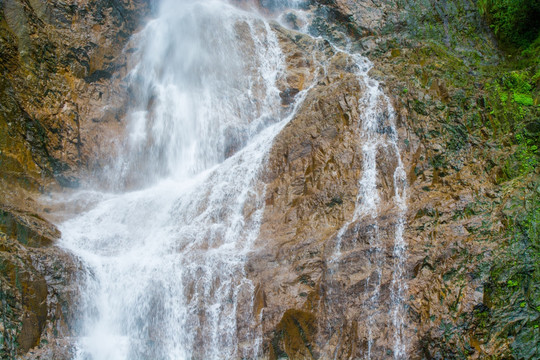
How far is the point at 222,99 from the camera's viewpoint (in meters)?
16.8

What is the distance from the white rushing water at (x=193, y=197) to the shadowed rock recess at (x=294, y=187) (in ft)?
0.22

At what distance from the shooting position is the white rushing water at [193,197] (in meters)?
10.4

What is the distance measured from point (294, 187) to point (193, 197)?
12.3 feet

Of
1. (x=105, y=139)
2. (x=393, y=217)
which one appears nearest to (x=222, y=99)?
(x=105, y=139)

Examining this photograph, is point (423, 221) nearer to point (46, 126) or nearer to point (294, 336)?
point (294, 336)

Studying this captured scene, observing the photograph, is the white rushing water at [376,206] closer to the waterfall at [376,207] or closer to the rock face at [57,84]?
the waterfall at [376,207]

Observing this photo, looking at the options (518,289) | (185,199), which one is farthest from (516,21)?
(185,199)

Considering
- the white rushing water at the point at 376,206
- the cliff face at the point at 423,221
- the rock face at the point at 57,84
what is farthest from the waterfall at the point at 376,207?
the rock face at the point at 57,84

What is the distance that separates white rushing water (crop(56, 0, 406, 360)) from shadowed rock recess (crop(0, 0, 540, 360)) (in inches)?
2.6

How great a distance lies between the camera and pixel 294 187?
1216 centimetres

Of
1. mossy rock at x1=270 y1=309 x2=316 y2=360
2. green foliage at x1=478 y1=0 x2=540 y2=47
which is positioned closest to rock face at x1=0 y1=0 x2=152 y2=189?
mossy rock at x1=270 y1=309 x2=316 y2=360

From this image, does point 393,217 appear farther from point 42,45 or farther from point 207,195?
point 42,45

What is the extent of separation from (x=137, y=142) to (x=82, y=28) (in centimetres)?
600

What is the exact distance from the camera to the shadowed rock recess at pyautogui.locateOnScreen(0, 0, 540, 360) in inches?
359
